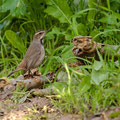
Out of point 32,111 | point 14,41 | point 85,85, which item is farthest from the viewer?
point 14,41

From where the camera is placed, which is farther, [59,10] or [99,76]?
[59,10]

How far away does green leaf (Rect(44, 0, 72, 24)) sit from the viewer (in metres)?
6.89

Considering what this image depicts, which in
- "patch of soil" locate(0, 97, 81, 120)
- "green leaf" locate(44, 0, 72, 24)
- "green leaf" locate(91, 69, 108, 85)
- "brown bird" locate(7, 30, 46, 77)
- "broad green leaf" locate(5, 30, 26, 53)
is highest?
"green leaf" locate(44, 0, 72, 24)

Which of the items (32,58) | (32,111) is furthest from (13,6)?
(32,111)

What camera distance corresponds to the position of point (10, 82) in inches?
214

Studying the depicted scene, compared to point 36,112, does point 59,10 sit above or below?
above

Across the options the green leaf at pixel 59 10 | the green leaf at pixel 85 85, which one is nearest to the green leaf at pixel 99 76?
the green leaf at pixel 85 85

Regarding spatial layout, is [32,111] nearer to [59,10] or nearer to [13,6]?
[13,6]

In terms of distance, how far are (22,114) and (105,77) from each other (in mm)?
1198

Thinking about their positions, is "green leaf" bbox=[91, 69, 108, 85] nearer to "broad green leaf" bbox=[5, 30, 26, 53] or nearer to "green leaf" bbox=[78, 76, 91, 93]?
"green leaf" bbox=[78, 76, 91, 93]

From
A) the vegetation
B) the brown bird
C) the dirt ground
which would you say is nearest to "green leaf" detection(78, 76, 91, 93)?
the dirt ground

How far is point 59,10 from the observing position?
6.94 metres

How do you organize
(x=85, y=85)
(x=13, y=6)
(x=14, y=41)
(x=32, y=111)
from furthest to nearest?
1. (x=14, y=41)
2. (x=13, y=6)
3. (x=32, y=111)
4. (x=85, y=85)

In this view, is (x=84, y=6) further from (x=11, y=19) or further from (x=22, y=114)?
(x=22, y=114)
